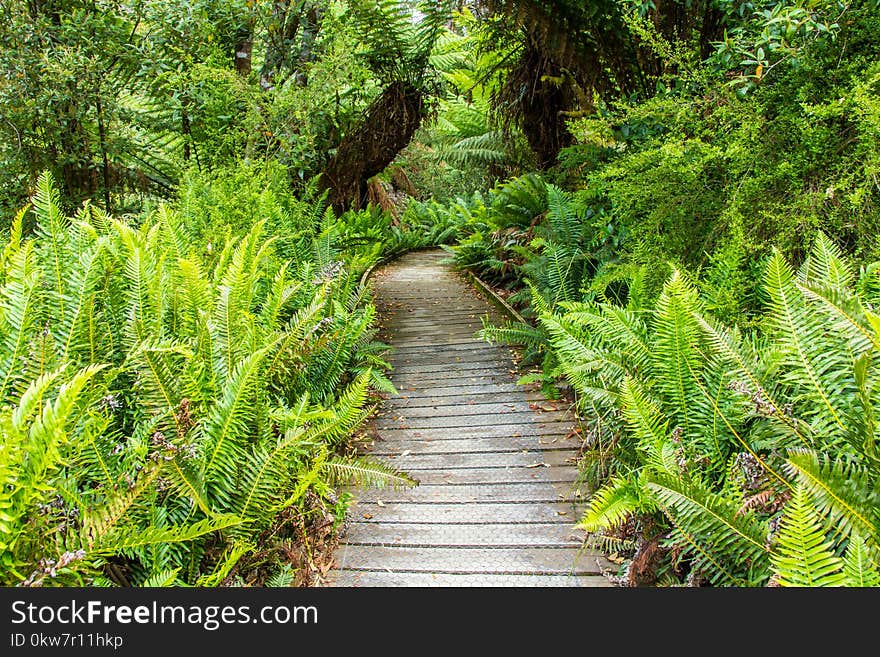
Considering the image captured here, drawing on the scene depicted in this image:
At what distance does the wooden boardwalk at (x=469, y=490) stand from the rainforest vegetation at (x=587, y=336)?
0.70ft

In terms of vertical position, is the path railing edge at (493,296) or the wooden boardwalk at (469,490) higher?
the path railing edge at (493,296)

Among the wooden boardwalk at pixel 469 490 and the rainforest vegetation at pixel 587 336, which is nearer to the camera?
the rainforest vegetation at pixel 587 336

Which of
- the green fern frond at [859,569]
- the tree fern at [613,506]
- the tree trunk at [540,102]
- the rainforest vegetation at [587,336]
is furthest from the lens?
the tree trunk at [540,102]

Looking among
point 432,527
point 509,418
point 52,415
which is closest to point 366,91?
point 509,418

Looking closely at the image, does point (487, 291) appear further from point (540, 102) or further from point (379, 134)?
point (379, 134)

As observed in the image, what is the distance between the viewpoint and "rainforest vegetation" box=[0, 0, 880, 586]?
2111 millimetres

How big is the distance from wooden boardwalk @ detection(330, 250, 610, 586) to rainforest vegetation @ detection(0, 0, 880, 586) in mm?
214

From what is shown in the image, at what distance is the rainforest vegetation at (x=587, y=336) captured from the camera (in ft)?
6.93

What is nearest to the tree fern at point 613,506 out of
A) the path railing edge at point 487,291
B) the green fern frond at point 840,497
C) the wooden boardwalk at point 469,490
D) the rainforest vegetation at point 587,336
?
the rainforest vegetation at point 587,336

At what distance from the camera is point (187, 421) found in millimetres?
2535

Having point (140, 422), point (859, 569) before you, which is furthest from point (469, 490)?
point (859, 569)

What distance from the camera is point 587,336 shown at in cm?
408

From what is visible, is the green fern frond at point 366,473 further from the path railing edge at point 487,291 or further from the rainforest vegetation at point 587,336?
the path railing edge at point 487,291

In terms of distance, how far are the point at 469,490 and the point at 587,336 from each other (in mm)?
1273
